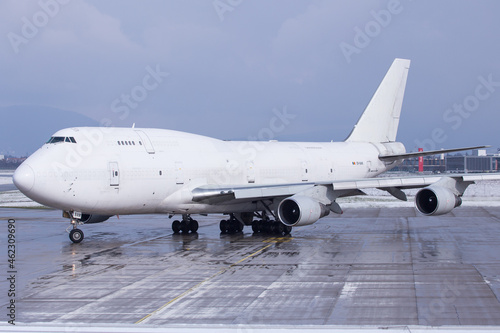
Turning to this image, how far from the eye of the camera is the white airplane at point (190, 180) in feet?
67.1

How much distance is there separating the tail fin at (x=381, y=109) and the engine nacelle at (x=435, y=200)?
965cm

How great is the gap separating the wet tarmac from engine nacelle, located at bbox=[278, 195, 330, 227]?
863mm

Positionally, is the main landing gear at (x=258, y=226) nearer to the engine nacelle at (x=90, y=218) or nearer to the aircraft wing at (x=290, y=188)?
the aircraft wing at (x=290, y=188)

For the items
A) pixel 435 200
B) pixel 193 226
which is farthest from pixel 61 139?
pixel 435 200

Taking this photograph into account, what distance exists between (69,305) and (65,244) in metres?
10.7

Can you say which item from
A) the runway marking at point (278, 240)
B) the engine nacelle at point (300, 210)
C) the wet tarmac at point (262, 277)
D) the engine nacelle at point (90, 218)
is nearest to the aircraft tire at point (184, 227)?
the wet tarmac at point (262, 277)

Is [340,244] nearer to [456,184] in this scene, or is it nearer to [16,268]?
[456,184]

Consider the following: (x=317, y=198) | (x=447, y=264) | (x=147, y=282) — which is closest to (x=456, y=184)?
(x=317, y=198)

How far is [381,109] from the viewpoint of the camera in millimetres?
32312

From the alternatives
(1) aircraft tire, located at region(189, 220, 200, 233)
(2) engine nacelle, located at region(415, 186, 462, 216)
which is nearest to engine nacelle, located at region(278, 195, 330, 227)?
(2) engine nacelle, located at region(415, 186, 462, 216)

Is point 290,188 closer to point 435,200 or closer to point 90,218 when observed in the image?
point 435,200

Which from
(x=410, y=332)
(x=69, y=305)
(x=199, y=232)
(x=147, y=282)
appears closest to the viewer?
(x=410, y=332)

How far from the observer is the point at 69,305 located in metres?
11.8

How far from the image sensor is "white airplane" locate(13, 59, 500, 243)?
67.1 feet
